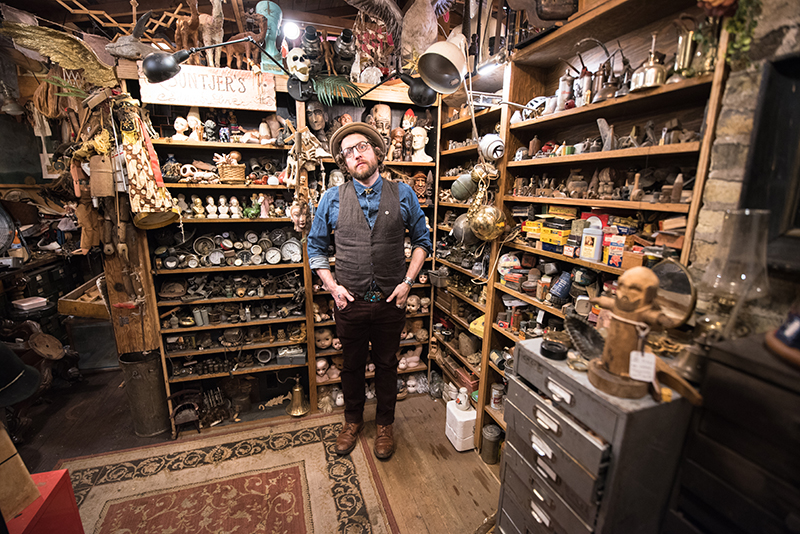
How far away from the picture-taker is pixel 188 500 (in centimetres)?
212

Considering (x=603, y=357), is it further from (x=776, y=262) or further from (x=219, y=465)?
(x=219, y=465)

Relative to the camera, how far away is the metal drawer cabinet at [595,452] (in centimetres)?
100

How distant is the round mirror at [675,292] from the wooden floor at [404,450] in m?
1.69

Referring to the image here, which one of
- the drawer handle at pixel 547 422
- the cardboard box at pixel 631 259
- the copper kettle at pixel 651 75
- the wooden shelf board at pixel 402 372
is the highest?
the copper kettle at pixel 651 75

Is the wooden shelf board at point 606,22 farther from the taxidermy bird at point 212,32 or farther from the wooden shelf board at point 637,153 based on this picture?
the taxidermy bird at point 212,32

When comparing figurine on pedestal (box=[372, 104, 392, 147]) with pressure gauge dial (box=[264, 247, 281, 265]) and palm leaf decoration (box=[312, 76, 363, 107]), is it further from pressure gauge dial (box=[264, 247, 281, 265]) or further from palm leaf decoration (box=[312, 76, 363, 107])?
pressure gauge dial (box=[264, 247, 281, 265])

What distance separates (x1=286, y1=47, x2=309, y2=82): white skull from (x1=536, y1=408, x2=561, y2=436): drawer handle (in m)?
2.63

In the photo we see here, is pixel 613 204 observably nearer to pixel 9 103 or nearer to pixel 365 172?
pixel 365 172

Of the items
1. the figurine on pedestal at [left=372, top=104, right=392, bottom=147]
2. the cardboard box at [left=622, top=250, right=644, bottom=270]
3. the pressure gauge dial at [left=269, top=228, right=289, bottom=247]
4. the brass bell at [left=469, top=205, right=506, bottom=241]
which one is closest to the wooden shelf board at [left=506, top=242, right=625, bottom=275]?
the cardboard box at [left=622, top=250, right=644, bottom=270]

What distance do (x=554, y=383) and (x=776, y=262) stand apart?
745 millimetres

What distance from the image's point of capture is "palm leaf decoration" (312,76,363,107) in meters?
2.61

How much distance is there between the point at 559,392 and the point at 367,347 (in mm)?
1480

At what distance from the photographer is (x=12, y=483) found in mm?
1240

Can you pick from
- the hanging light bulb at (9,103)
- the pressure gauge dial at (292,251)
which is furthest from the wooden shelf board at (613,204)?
the hanging light bulb at (9,103)
